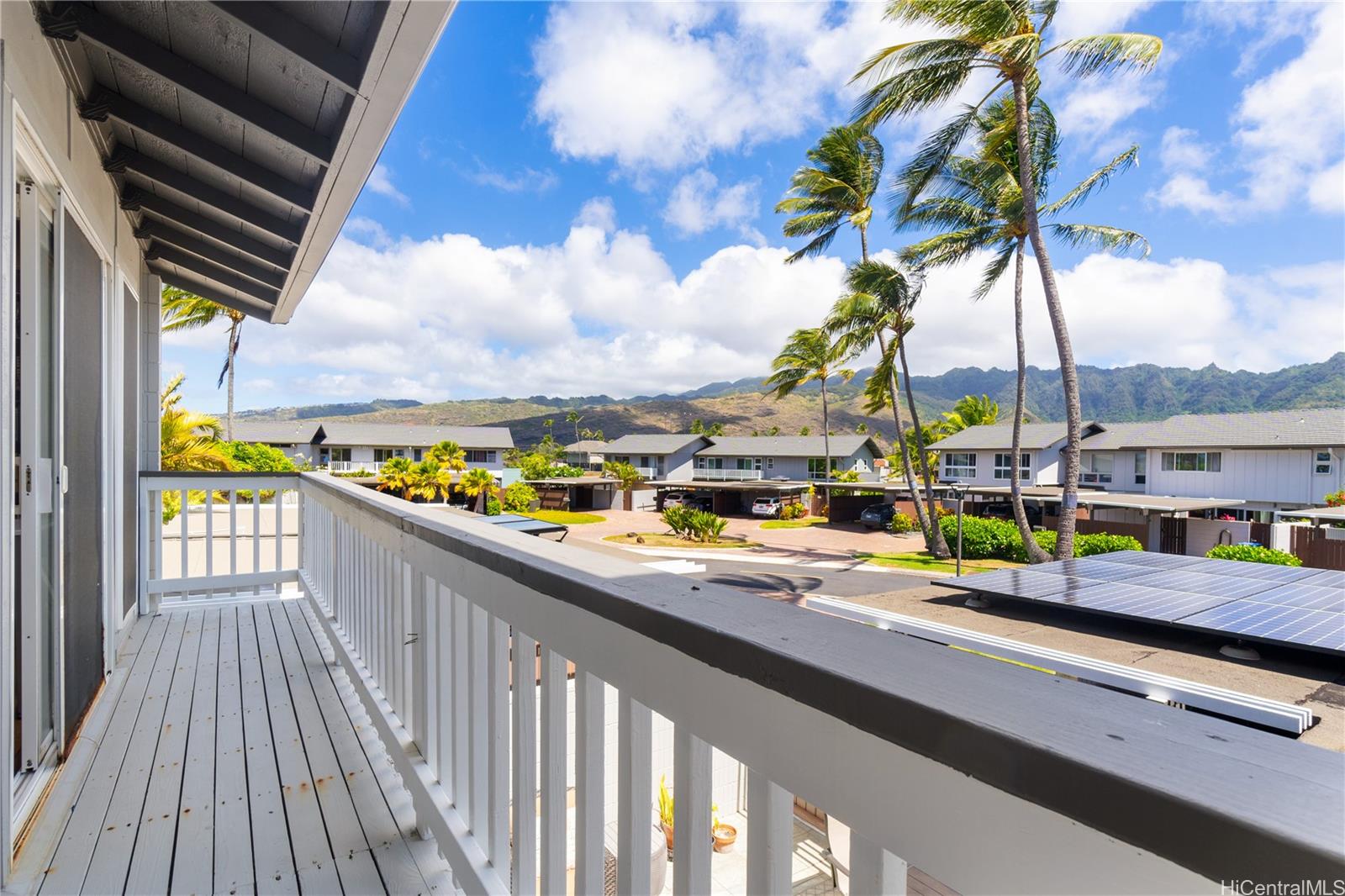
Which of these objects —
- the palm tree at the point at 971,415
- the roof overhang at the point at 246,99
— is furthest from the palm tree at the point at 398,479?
the palm tree at the point at 971,415

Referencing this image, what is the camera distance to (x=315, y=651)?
11.7ft

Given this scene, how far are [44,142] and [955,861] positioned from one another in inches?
114

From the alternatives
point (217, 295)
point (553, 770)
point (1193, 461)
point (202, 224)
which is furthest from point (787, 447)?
point (553, 770)

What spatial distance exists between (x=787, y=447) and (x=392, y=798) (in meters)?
37.6

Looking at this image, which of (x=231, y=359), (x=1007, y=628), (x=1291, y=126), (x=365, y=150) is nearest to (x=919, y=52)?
(x=1007, y=628)

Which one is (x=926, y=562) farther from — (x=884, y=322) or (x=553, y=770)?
(x=553, y=770)

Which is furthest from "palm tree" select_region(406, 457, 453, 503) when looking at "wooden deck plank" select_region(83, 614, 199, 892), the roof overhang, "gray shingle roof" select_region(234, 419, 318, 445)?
"gray shingle roof" select_region(234, 419, 318, 445)

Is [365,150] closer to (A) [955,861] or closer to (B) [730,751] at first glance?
(B) [730,751]

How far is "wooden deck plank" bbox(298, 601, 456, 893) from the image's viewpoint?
5.88 feet

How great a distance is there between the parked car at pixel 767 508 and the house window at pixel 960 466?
29.5ft

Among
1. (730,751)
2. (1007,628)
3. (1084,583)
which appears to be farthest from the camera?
(1084,583)

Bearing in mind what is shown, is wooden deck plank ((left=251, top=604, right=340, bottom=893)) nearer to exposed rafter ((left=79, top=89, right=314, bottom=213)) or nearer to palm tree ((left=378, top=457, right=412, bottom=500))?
exposed rafter ((left=79, top=89, right=314, bottom=213))

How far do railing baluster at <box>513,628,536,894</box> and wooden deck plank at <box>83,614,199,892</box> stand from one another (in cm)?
124

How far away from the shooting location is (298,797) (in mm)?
2135
